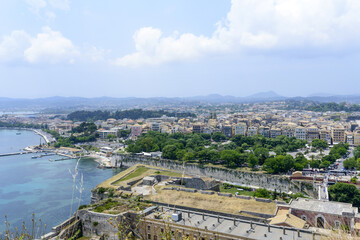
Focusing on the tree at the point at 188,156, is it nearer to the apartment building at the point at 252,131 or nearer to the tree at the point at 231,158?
the tree at the point at 231,158

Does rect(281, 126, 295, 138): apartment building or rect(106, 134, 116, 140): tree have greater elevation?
rect(281, 126, 295, 138): apartment building

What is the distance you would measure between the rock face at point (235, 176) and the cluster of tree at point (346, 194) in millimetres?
3283

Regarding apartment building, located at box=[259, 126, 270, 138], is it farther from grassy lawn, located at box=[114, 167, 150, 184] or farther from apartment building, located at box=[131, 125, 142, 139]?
grassy lawn, located at box=[114, 167, 150, 184]

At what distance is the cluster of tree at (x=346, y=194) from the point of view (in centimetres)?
1991

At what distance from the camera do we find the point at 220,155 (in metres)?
32.3

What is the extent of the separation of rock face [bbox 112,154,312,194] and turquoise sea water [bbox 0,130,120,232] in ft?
13.5

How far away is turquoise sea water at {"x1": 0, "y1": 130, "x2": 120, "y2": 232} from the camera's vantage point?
2206cm

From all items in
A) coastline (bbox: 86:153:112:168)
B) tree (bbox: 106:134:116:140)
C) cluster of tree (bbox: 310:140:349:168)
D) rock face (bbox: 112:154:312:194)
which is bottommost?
coastline (bbox: 86:153:112:168)

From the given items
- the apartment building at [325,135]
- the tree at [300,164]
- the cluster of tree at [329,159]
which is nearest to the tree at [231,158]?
the tree at [300,164]

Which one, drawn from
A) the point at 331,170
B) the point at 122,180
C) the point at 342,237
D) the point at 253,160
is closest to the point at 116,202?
the point at 122,180

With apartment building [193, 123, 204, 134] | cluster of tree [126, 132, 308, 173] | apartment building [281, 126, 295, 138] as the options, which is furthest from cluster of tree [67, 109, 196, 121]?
cluster of tree [126, 132, 308, 173]

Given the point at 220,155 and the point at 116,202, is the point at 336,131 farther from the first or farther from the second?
the point at 116,202

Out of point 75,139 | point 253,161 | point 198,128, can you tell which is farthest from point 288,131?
point 75,139

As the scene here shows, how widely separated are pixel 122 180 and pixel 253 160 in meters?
12.5
